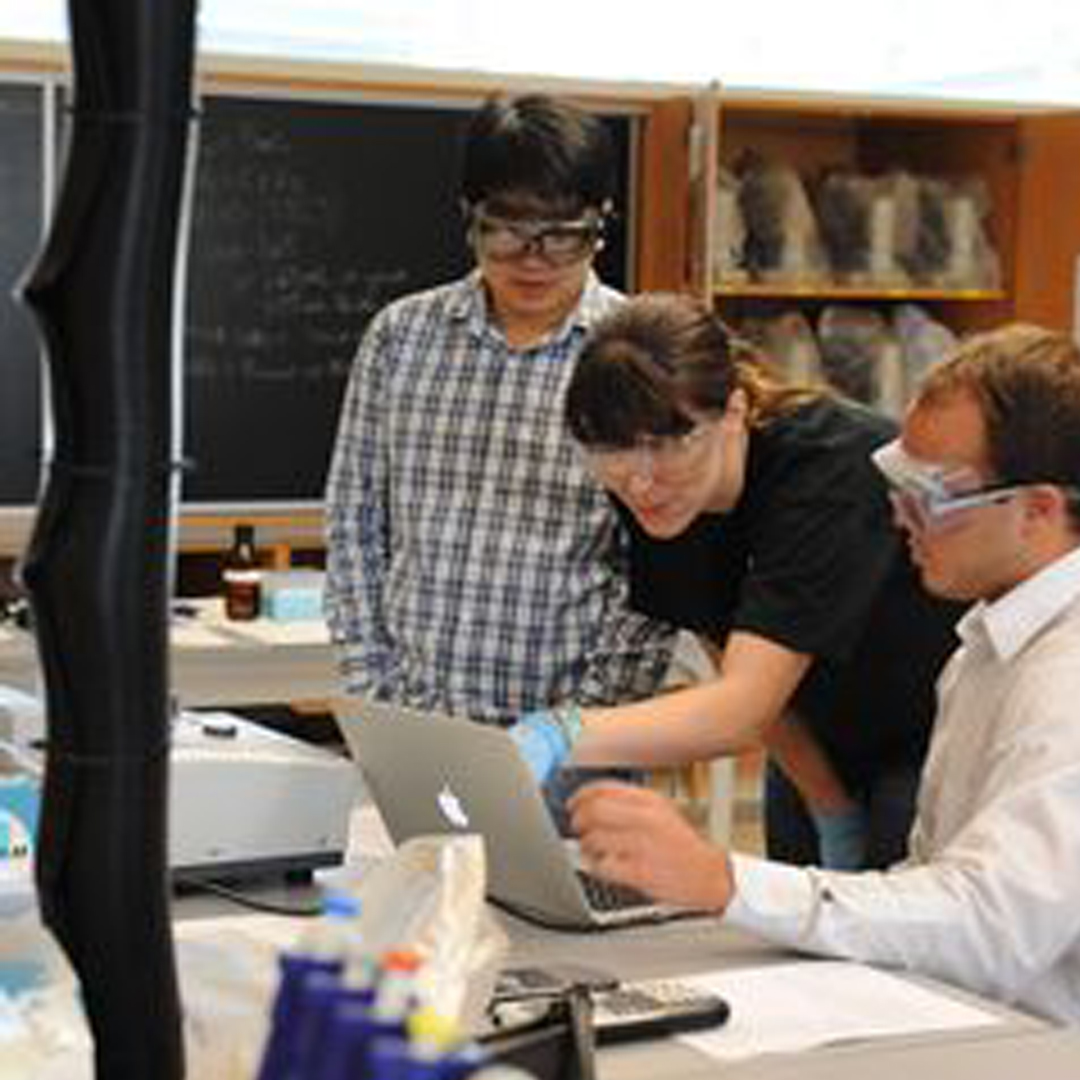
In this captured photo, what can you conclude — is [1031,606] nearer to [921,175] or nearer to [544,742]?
[544,742]

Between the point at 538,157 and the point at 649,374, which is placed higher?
the point at 538,157

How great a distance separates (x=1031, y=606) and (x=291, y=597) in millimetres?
2223

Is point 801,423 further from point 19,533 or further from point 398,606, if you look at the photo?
point 19,533

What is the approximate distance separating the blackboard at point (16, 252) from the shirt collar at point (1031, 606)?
8.64 feet

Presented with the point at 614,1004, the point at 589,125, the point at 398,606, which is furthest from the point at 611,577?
the point at 614,1004

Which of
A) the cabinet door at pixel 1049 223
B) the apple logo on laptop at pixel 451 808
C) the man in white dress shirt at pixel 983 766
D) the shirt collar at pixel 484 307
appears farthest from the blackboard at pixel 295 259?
the man in white dress shirt at pixel 983 766

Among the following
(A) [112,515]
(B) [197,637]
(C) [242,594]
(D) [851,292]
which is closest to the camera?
(A) [112,515]

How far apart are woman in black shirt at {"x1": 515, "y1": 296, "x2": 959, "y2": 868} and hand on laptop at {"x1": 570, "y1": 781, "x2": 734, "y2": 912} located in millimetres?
246

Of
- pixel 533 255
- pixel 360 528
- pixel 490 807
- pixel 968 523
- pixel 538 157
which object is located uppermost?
pixel 538 157

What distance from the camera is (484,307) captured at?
8.18 feet

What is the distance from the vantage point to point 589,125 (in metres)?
2.36

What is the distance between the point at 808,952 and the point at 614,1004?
257 millimetres

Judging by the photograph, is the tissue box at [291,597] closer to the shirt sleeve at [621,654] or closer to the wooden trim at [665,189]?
the wooden trim at [665,189]

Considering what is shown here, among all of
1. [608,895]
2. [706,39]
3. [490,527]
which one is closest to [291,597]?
[490,527]
